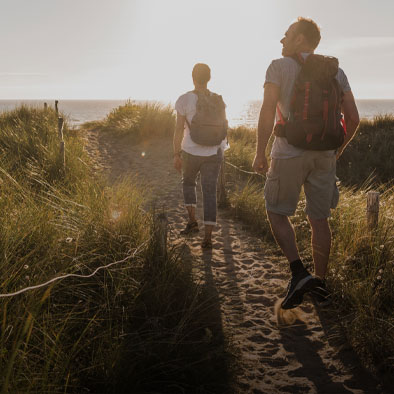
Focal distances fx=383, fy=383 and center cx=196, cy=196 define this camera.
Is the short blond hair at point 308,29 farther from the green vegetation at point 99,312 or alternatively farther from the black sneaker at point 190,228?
the black sneaker at point 190,228

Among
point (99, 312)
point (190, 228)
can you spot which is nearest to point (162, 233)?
point (99, 312)

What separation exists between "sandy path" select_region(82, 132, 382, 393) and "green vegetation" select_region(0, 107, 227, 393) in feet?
0.77

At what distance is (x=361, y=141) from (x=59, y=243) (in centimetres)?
1370

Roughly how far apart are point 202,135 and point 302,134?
1.64 metres

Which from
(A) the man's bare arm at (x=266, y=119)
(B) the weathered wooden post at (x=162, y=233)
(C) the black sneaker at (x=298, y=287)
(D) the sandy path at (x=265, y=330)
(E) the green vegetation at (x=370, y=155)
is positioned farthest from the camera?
(E) the green vegetation at (x=370, y=155)

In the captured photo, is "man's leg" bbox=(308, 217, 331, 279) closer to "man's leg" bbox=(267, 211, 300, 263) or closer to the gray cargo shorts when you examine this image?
the gray cargo shorts

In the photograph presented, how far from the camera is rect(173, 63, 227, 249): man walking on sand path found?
13.7ft

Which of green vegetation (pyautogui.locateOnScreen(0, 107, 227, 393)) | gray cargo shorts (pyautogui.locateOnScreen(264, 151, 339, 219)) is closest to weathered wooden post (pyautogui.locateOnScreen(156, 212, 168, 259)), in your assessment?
green vegetation (pyautogui.locateOnScreen(0, 107, 227, 393))

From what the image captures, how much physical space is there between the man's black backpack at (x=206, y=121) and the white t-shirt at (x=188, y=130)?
6 centimetres

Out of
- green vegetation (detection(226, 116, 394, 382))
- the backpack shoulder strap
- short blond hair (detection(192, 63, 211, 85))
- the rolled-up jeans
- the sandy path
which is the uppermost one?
short blond hair (detection(192, 63, 211, 85))

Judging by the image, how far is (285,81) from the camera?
280 centimetres

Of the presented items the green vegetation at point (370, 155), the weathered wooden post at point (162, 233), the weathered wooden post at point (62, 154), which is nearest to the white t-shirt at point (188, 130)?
the weathered wooden post at point (162, 233)

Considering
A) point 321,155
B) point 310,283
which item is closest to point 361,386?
point 310,283

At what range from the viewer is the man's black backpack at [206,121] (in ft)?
13.7
